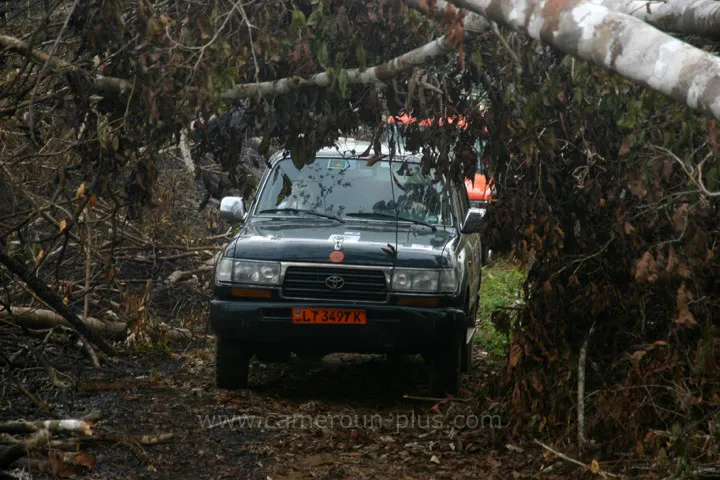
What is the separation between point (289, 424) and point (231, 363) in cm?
92

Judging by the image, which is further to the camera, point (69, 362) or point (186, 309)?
point (186, 309)

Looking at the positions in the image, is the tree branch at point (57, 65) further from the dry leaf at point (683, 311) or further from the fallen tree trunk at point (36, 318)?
the dry leaf at point (683, 311)

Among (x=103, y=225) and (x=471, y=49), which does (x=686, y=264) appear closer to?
(x=471, y=49)

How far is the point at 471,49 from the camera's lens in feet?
19.1

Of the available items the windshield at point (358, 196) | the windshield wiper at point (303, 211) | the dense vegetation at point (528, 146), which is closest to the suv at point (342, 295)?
the windshield wiper at point (303, 211)

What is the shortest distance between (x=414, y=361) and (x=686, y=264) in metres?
4.81

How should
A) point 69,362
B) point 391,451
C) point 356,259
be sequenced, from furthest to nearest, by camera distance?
1. point 69,362
2. point 356,259
3. point 391,451

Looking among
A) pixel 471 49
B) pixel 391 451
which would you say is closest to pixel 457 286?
pixel 391 451

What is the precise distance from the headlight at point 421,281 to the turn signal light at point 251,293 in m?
0.92

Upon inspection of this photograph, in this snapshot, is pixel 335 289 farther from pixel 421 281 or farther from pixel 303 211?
pixel 303 211

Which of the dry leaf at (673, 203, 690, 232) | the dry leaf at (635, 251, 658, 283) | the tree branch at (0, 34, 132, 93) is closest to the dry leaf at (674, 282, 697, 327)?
the dry leaf at (635, 251, 658, 283)

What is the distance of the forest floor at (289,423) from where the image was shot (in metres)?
6.21

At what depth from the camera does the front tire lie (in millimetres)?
7895

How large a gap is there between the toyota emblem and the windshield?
0.83 meters
